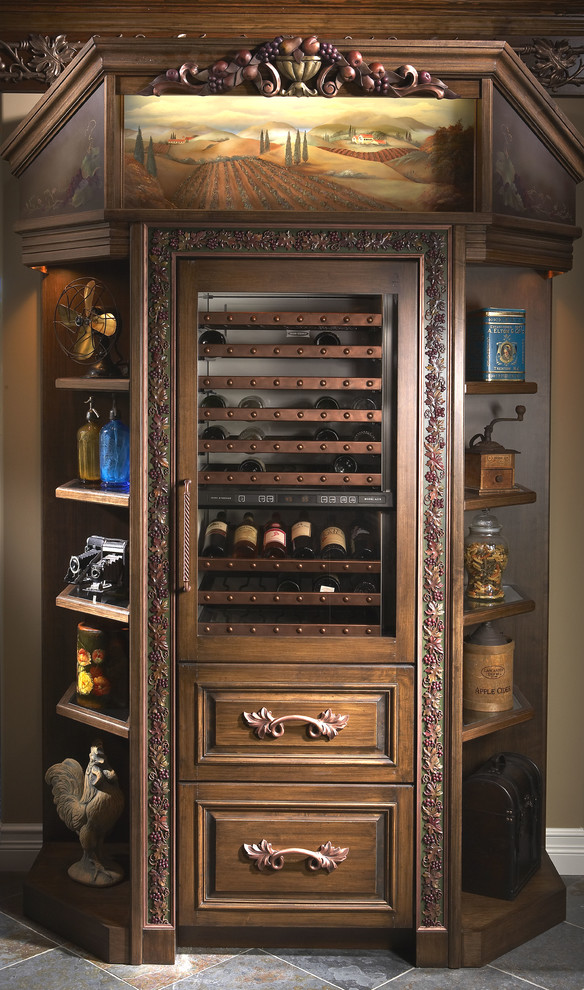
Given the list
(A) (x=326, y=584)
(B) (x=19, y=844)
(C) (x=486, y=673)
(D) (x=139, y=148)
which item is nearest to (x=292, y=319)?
(D) (x=139, y=148)

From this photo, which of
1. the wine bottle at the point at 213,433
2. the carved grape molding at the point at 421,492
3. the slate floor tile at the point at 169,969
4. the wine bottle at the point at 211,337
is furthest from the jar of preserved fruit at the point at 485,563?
the slate floor tile at the point at 169,969

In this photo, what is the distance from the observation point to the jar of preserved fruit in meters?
3.38

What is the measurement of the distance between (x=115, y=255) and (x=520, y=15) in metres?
1.72

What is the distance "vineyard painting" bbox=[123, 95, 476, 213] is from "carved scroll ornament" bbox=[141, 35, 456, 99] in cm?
4

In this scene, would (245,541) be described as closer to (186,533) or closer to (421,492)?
(186,533)

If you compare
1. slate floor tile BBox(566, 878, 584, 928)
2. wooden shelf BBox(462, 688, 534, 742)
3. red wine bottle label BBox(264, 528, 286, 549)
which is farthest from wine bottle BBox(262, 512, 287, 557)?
slate floor tile BBox(566, 878, 584, 928)

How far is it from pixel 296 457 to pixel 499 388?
720 mm

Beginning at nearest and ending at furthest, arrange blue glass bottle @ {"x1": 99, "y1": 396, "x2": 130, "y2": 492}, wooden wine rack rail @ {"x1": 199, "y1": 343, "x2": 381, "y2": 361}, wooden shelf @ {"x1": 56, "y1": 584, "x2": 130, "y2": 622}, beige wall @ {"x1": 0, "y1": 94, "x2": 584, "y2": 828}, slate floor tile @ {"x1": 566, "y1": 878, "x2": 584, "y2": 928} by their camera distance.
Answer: wooden wine rack rail @ {"x1": 199, "y1": 343, "x2": 381, "y2": 361} < wooden shelf @ {"x1": 56, "y1": 584, "x2": 130, "y2": 622} < blue glass bottle @ {"x1": 99, "y1": 396, "x2": 130, "y2": 492} < slate floor tile @ {"x1": 566, "y1": 878, "x2": 584, "y2": 928} < beige wall @ {"x1": 0, "y1": 94, "x2": 584, "y2": 828}

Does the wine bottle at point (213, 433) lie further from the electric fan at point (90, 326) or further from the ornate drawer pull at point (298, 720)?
the ornate drawer pull at point (298, 720)

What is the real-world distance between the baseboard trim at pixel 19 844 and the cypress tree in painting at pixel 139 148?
2468 mm

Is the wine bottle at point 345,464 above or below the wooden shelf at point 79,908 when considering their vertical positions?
above

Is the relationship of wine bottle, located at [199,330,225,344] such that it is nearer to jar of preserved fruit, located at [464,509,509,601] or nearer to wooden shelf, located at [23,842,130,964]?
jar of preserved fruit, located at [464,509,509,601]

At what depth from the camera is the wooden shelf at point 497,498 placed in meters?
3.23

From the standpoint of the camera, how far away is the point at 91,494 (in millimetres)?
3266
